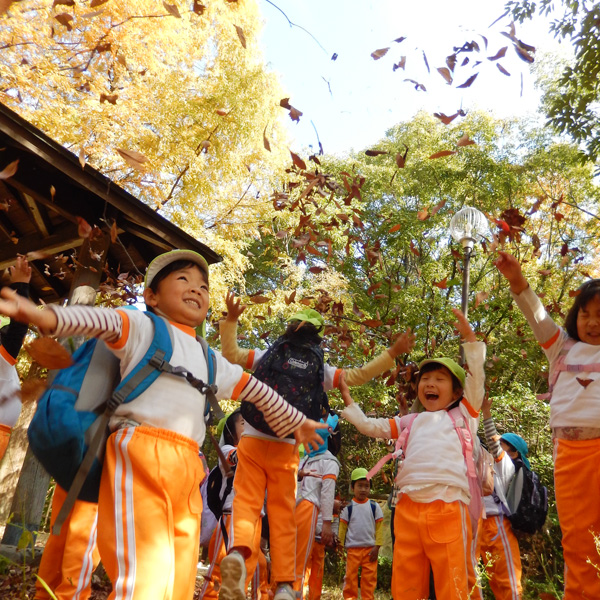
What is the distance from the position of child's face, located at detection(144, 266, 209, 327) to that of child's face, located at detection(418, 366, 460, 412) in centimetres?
183

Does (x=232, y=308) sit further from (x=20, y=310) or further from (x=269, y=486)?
(x=20, y=310)

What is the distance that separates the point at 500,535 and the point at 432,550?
1.96 m

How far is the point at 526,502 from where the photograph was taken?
16.0 ft

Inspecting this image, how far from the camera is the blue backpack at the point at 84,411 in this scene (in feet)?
7.13

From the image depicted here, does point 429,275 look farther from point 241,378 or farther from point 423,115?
point 241,378

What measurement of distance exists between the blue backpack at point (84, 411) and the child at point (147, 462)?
43 mm

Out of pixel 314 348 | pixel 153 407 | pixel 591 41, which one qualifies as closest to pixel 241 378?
pixel 153 407

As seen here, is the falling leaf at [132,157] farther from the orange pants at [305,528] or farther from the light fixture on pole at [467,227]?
the light fixture on pole at [467,227]

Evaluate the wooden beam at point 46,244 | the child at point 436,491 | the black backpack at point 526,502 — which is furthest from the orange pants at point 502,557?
the wooden beam at point 46,244

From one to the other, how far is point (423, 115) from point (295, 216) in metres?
8.53

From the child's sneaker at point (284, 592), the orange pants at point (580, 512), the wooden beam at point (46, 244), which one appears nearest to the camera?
the orange pants at point (580, 512)

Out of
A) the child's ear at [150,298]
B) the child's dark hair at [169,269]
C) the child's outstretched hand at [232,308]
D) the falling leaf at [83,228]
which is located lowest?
the child's ear at [150,298]

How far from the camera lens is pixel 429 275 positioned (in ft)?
48.1

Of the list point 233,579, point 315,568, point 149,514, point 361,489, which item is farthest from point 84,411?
point 361,489
